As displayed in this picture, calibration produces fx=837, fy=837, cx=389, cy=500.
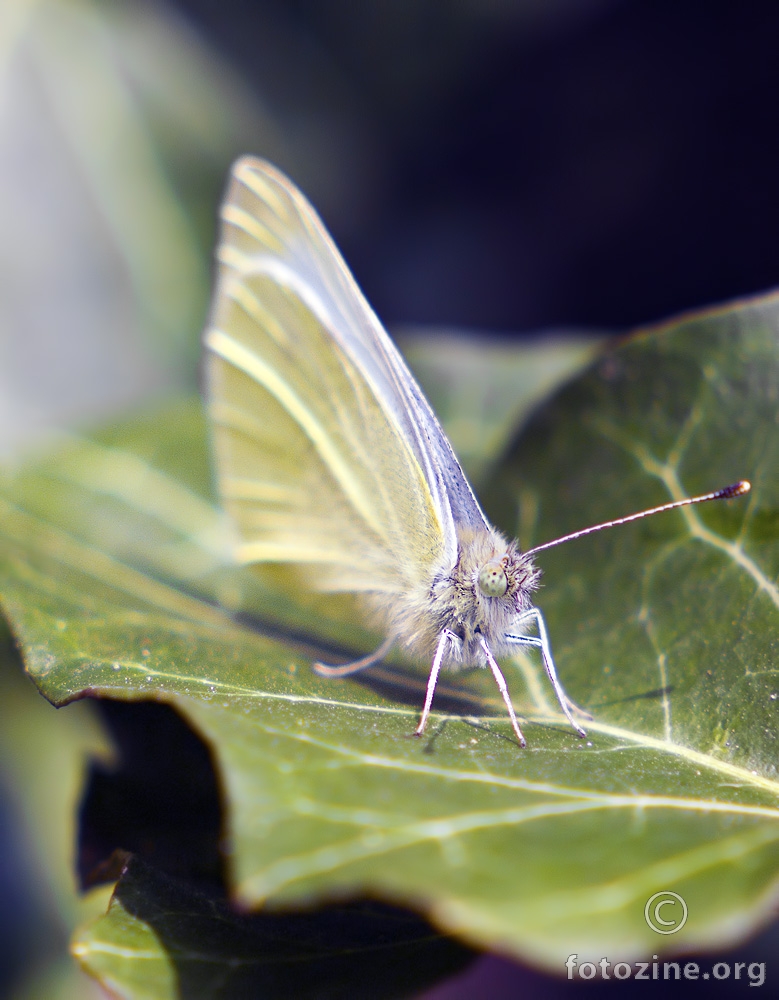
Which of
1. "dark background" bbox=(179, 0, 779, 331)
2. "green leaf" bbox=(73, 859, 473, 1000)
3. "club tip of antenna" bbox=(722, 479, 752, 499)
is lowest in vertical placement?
"green leaf" bbox=(73, 859, 473, 1000)

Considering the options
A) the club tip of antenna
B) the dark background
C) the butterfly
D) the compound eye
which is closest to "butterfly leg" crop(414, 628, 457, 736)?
the butterfly

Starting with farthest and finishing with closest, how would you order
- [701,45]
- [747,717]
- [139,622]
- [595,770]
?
[701,45] < [139,622] < [747,717] < [595,770]

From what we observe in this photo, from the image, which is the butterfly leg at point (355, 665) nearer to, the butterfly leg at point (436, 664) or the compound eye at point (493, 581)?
the butterfly leg at point (436, 664)

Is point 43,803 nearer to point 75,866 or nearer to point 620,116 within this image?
point 75,866

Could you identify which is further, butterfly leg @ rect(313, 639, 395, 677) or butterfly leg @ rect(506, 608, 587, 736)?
butterfly leg @ rect(313, 639, 395, 677)

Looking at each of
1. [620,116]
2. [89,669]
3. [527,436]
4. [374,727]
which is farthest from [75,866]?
[620,116]

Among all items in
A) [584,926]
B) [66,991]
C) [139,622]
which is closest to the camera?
[584,926]

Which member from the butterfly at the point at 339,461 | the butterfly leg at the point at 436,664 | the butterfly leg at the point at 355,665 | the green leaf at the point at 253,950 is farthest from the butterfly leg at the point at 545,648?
the green leaf at the point at 253,950

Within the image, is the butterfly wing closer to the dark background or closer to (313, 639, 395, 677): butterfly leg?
(313, 639, 395, 677): butterfly leg
